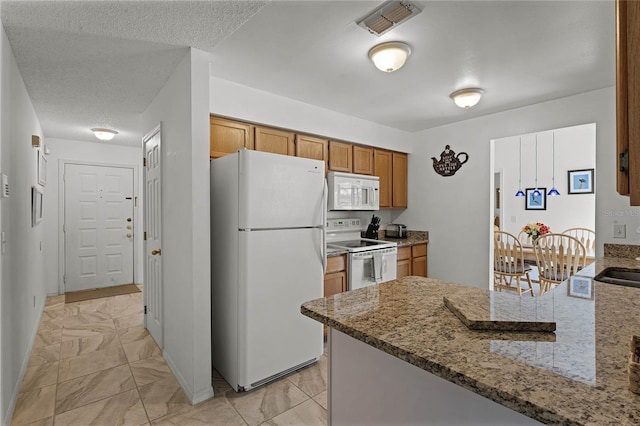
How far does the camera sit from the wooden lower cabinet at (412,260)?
404 cm

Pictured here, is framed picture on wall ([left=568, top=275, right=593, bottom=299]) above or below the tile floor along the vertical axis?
above

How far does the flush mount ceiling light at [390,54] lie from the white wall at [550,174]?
453 centimetres

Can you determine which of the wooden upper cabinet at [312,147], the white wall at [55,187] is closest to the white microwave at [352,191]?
the wooden upper cabinet at [312,147]

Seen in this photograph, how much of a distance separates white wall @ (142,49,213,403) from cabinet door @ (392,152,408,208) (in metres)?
2.86

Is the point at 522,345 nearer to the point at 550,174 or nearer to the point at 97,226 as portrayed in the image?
the point at 97,226

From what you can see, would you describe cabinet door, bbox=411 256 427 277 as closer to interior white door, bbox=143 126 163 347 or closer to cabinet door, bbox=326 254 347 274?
cabinet door, bbox=326 254 347 274

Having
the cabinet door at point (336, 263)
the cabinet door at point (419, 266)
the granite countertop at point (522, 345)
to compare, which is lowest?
the cabinet door at point (419, 266)

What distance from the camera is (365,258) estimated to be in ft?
11.3

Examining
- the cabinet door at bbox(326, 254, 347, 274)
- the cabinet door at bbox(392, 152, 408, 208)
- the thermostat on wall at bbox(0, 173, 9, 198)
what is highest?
the cabinet door at bbox(392, 152, 408, 208)

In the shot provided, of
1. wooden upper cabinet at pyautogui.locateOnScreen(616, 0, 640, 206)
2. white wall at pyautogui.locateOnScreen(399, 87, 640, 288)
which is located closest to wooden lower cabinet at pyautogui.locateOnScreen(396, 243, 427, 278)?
white wall at pyautogui.locateOnScreen(399, 87, 640, 288)

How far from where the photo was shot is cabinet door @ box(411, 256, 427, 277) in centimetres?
425

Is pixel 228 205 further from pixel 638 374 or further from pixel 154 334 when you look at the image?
pixel 638 374

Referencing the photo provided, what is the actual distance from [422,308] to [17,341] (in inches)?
106

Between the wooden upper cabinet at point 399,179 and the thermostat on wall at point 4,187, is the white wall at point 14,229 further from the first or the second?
the wooden upper cabinet at point 399,179
